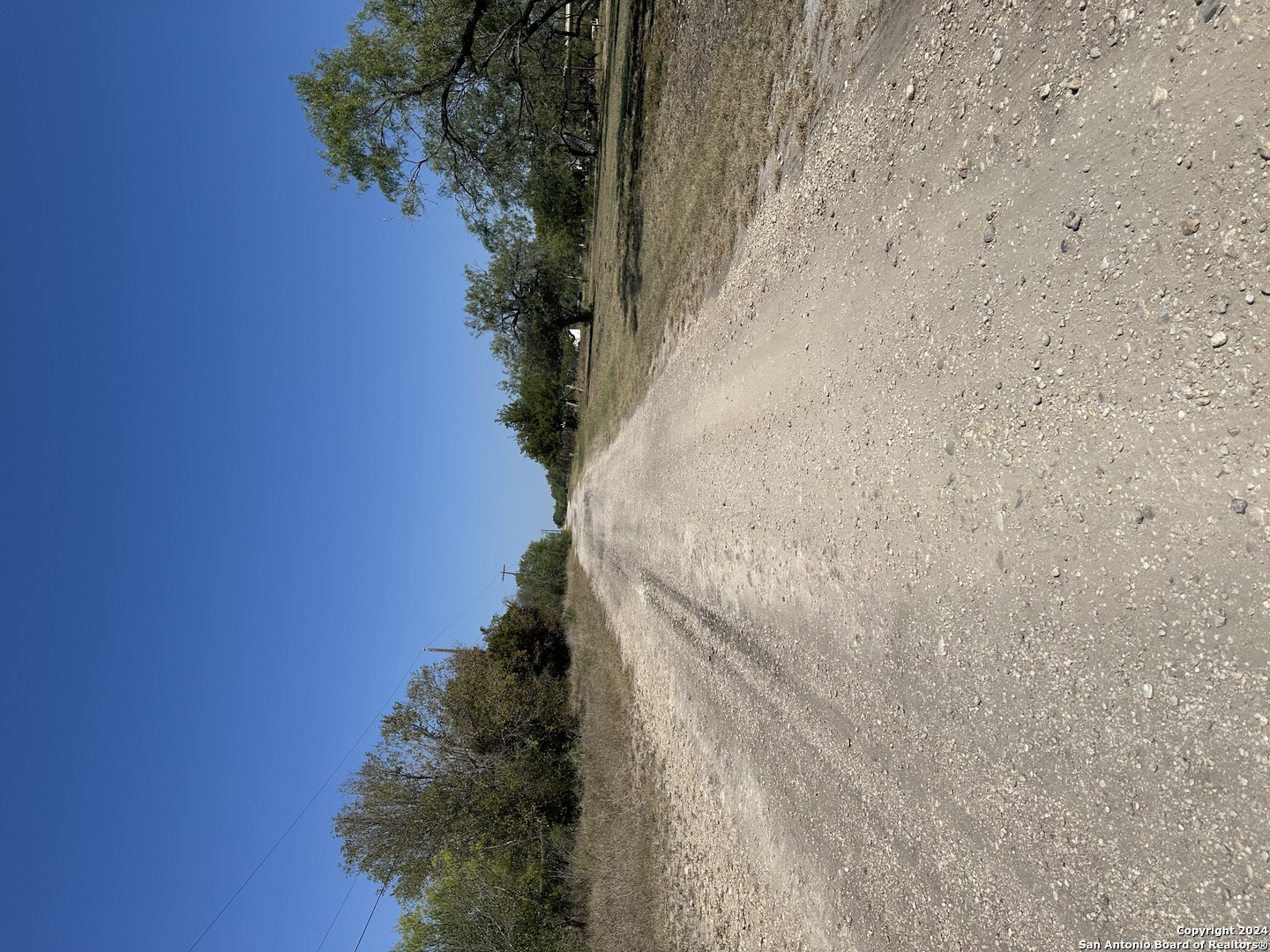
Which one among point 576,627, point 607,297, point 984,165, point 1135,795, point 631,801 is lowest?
point 631,801

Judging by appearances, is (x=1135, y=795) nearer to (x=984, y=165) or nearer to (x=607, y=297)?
(x=984, y=165)

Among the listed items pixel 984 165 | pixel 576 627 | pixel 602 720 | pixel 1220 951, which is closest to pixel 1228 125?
pixel 984 165

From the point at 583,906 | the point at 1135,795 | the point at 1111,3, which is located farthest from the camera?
the point at 583,906

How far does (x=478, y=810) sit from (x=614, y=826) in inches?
234

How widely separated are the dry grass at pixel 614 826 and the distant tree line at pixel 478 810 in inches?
39.7

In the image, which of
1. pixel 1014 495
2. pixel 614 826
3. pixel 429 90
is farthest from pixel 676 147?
pixel 614 826

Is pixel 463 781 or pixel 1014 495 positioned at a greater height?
pixel 1014 495

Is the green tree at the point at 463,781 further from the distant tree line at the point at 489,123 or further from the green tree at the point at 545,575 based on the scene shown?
the distant tree line at the point at 489,123

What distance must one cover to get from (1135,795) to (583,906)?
13311 millimetres

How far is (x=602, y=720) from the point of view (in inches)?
654

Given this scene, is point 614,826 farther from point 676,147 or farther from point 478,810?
point 676,147

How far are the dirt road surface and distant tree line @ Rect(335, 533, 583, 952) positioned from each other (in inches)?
292

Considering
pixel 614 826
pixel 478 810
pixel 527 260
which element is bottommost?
pixel 478 810

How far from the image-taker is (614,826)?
45.5 ft
